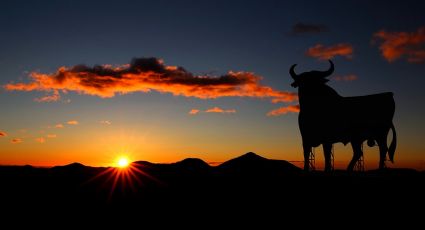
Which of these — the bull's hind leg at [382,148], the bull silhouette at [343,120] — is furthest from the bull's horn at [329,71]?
the bull's hind leg at [382,148]

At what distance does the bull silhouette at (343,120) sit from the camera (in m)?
13.8

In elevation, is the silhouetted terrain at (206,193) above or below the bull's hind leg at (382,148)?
below

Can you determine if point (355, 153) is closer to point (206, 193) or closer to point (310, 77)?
point (310, 77)

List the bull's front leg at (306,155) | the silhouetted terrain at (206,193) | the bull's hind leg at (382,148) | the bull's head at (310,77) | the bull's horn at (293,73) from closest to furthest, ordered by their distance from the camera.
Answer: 1. the silhouetted terrain at (206,193)
2. the bull's front leg at (306,155)
3. the bull's hind leg at (382,148)
4. the bull's head at (310,77)
5. the bull's horn at (293,73)

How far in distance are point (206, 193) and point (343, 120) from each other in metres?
6.06

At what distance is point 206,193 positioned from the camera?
32.6 ft

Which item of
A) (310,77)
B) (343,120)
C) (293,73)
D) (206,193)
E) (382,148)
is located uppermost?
(293,73)

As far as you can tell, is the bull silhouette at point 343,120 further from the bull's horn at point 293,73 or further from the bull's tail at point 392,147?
the bull's horn at point 293,73

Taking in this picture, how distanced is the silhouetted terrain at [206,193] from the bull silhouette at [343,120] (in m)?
2.53

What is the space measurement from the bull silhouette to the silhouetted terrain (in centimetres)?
253

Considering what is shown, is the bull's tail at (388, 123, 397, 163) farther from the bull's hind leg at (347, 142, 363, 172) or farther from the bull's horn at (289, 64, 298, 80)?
the bull's horn at (289, 64, 298, 80)

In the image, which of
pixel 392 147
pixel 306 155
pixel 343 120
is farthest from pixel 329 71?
pixel 392 147

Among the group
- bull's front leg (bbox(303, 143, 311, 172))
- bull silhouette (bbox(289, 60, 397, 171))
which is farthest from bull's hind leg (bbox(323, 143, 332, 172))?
bull's front leg (bbox(303, 143, 311, 172))

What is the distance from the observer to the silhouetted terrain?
8.82 m
